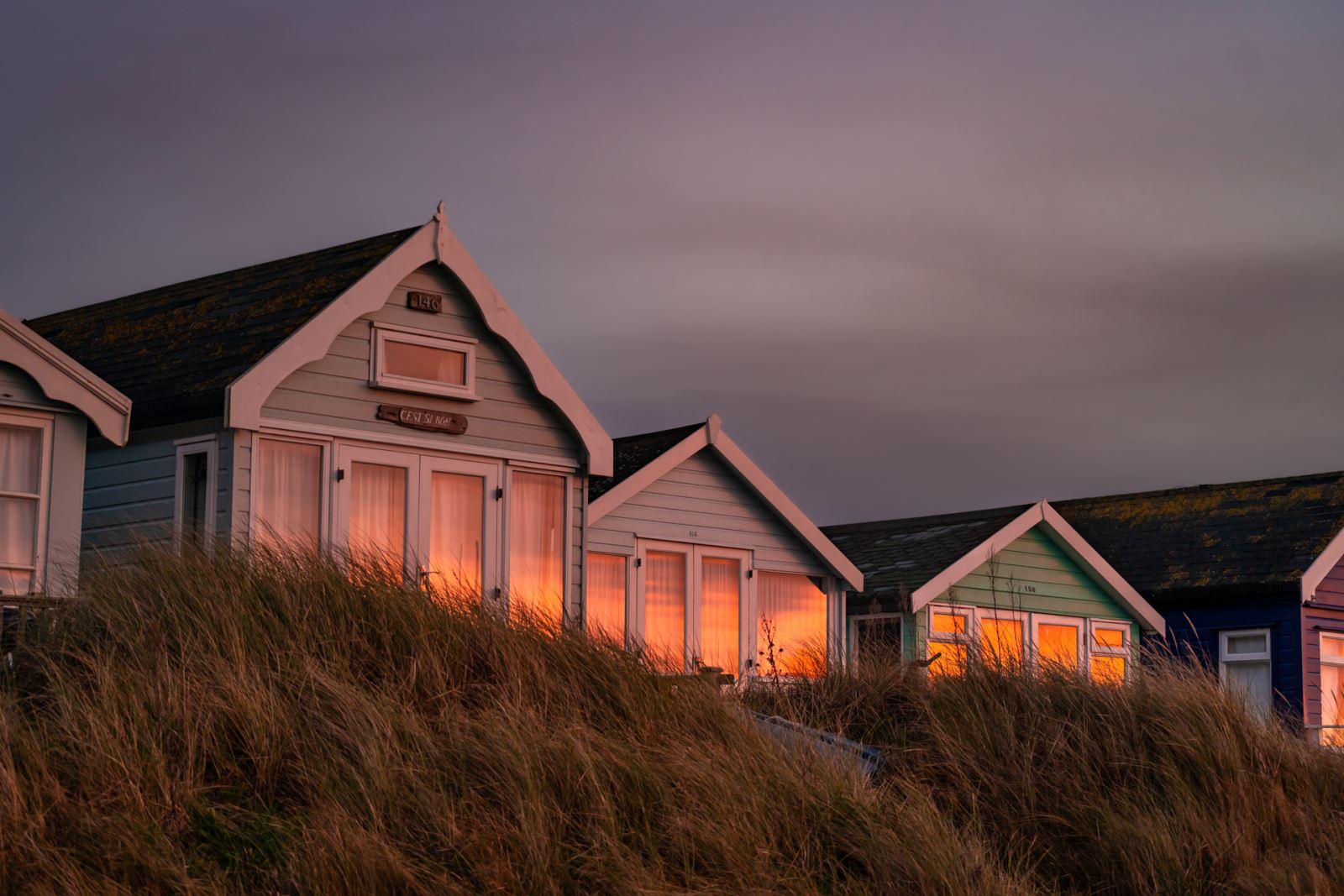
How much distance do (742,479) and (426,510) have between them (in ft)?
21.2

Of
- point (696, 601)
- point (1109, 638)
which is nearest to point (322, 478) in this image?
point (696, 601)

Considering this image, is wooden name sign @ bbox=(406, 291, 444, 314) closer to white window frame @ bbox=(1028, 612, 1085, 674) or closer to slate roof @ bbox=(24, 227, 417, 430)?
→ slate roof @ bbox=(24, 227, 417, 430)

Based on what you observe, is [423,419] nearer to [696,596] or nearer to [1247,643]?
[696,596]

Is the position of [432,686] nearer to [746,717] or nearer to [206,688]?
[206,688]

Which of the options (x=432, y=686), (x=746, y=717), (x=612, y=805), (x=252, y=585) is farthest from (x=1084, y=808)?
(x=252, y=585)

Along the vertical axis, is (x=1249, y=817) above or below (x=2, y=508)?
below

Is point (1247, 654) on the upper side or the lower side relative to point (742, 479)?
lower

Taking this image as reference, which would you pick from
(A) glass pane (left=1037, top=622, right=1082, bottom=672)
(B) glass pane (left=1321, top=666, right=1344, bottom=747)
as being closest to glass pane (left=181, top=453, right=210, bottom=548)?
(A) glass pane (left=1037, top=622, right=1082, bottom=672)

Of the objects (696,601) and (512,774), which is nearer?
(512,774)

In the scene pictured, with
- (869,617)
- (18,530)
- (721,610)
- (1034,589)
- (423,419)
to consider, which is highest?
(423,419)

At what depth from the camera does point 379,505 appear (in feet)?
55.8

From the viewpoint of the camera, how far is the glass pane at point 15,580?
14.7m

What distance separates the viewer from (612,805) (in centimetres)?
978

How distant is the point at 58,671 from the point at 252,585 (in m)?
1.57
